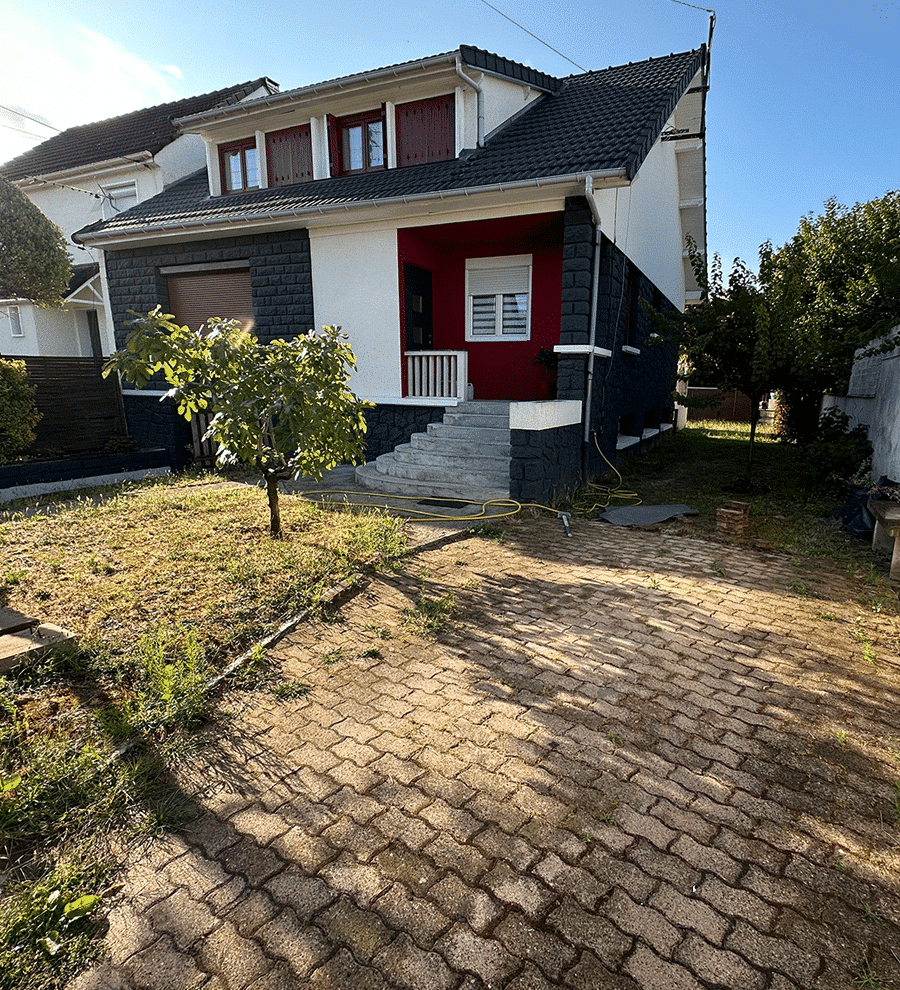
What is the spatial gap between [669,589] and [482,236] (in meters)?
7.79

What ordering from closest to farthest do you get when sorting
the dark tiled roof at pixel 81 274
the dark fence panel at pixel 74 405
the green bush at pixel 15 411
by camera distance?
the green bush at pixel 15 411
the dark fence panel at pixel 74 405
the dark tiled roof at pixel 81 274

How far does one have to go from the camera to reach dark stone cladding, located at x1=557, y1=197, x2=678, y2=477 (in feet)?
26.5

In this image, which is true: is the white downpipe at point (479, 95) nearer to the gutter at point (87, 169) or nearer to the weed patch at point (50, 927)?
the weed patch at point (50, 927)

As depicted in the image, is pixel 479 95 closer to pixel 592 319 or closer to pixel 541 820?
pixel 592 319

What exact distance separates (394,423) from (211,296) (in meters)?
5.22

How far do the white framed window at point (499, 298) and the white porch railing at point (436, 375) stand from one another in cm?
164

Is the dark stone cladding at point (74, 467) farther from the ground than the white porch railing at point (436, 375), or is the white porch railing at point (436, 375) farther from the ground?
the white porch railing at point (436, 375)

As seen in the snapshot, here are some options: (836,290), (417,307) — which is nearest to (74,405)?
(417,307)

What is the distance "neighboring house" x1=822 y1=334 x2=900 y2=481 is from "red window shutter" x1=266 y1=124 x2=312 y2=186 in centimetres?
1065

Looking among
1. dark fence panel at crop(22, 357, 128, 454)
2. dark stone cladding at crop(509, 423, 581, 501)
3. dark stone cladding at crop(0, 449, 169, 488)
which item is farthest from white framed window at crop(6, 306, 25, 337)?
dark stone cladding at crop(509, 423, 581, 501)

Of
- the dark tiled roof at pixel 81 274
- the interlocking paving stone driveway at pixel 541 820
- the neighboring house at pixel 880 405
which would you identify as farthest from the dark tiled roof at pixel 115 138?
the interlocking paving stone driveway at pixel 541 820

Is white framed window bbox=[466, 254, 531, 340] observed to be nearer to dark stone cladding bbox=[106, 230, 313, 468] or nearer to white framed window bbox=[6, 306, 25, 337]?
dark stone cladding bbox=[106, 230, 313, 468]

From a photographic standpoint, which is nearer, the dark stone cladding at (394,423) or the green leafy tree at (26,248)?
Answer: the dark stone cladding at (394,423)

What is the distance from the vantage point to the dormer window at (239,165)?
39.7 ft
